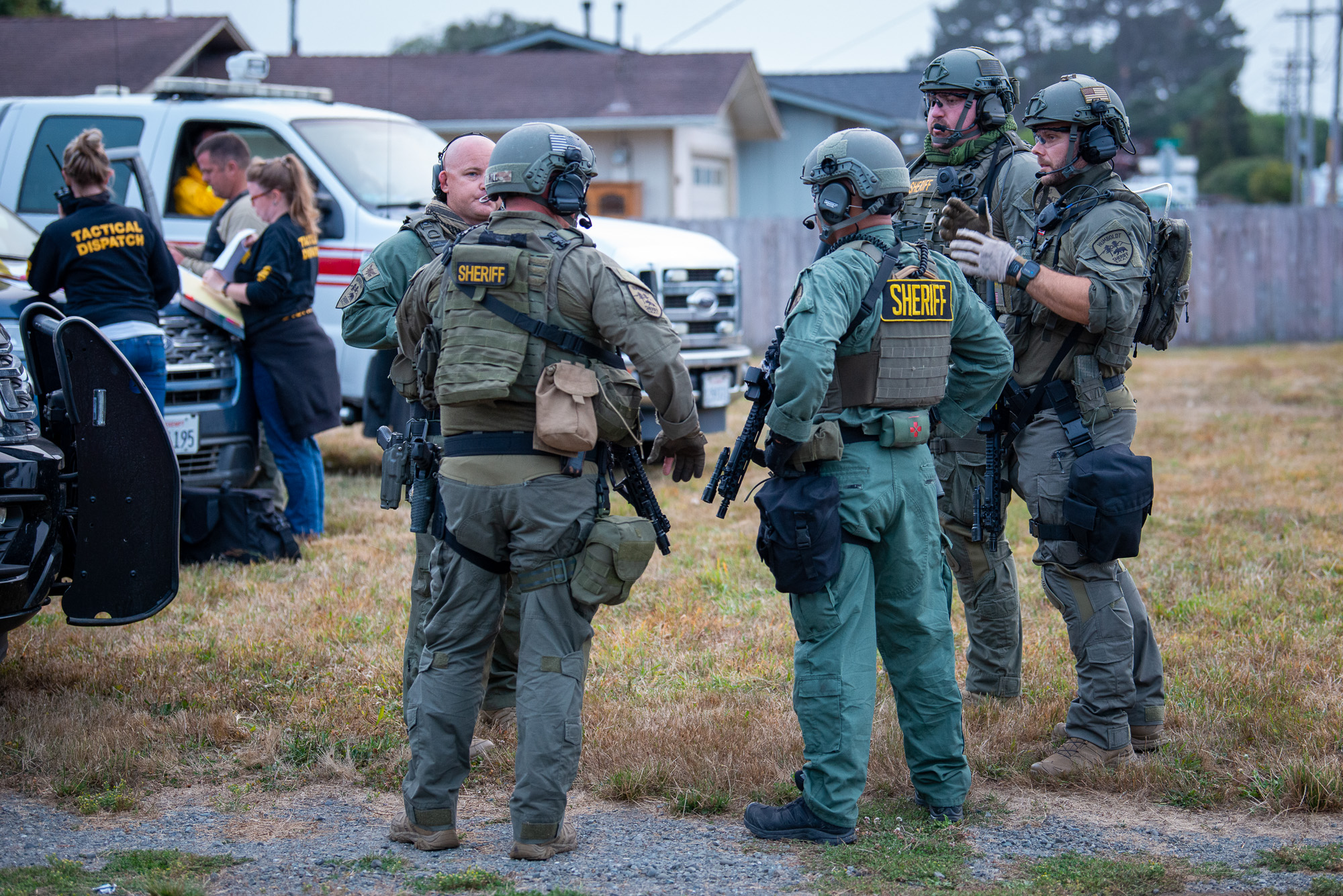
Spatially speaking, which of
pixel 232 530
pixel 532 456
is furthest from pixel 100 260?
pixel 532 456

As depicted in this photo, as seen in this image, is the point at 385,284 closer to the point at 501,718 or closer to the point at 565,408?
the point at 565,408

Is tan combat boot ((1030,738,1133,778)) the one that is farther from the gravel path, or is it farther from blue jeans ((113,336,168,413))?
blue jeans ((113,336,168,413))

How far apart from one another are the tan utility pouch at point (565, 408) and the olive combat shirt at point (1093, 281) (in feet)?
5.55

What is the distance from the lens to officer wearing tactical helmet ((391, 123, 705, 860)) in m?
3.72

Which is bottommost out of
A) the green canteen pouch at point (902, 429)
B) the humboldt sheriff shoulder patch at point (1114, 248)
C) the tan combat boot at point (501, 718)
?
the tan combat boot at point (501, 718)

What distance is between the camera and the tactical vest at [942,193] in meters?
4.91

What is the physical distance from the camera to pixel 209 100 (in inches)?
374

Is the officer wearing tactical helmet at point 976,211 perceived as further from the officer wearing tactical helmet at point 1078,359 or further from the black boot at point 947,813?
the black boot at point 947,813

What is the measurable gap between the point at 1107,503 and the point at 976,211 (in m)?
1.18

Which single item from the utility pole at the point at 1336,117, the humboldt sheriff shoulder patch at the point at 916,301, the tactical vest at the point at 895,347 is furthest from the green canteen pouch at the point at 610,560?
the utility pole at the point at 1336,117

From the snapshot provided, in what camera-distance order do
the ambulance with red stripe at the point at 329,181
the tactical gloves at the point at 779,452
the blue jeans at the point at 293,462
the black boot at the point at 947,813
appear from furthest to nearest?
the ambulance with red stripe at the point at 329,181 < the blue jeans at the point at 293,462 < the black boot at the point at 947,813 < the tactical gloves at the point at 779,452

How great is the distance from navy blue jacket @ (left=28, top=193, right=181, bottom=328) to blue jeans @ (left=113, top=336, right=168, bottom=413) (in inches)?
4.5

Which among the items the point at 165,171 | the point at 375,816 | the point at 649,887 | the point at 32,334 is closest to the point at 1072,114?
the point at 649,887

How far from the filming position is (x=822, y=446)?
148 inches
